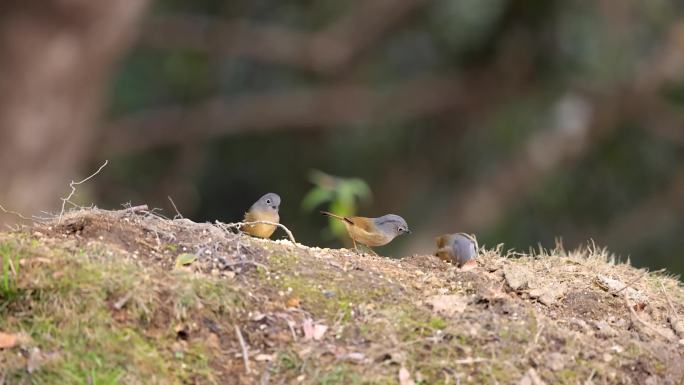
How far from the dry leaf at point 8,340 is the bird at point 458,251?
76.1 inches

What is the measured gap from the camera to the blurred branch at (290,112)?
600 inches

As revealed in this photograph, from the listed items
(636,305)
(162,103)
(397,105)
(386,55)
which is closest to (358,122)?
(397,105)

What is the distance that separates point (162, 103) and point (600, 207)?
23.3 feet

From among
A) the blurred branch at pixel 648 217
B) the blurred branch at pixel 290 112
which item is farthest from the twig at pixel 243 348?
the blurred branch at pixel 648 217

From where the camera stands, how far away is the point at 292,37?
14.6 m

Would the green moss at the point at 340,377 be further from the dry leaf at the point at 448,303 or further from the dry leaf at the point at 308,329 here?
the dry leaf at the point at 448,303

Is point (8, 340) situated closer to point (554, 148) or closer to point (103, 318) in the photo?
point (103, 318)

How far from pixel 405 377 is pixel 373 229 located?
59.6 inches

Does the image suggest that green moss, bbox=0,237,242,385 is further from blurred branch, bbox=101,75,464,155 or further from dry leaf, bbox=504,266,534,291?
blurred branch, bbox=101,75,464,155

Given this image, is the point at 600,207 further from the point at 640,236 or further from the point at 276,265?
the point at 276,265

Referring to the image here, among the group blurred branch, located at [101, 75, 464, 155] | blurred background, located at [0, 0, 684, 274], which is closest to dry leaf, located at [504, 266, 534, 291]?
blurred background, located at [0, 0, 684, 274]

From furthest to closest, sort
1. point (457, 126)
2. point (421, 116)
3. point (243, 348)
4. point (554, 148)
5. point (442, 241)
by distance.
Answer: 1. point (457, 126)
2. point (421, 116)
3. point (554, 148)
4. point (442, 241)
5. point (243, 348)

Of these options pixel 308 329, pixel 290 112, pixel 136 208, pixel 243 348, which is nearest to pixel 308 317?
pixel 308 329

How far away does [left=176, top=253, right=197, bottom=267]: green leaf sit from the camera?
4137 mm
